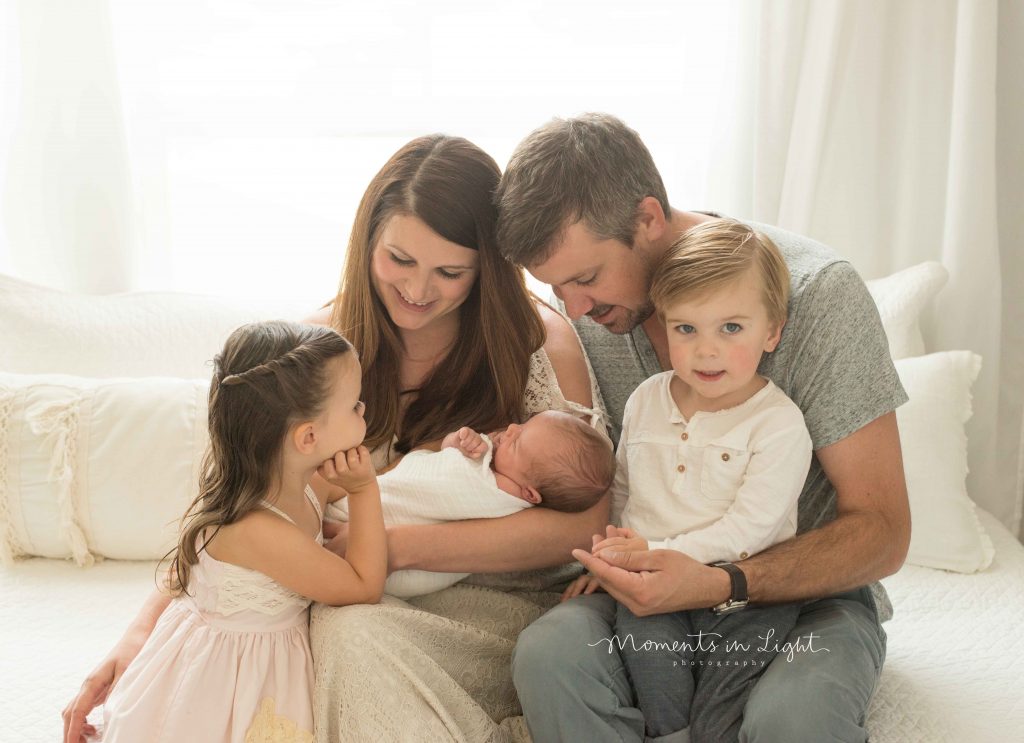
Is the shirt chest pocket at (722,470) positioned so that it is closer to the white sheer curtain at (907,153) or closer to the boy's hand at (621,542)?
the boy's hand at (621,542)

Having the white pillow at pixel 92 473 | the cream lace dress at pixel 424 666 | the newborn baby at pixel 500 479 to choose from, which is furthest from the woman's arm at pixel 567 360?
the white pillow at pixel 92 473

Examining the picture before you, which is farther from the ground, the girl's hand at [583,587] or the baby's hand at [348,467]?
the baby's hand at [348,467]

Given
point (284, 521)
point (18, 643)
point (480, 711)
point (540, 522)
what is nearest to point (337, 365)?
point (284, 521)

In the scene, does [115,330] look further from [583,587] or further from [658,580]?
[658,580]

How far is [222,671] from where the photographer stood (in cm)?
163

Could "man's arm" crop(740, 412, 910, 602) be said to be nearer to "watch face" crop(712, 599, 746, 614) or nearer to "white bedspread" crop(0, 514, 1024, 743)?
"watch face" crop(712, 599, 746, 614)

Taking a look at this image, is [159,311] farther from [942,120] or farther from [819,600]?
[942,120]

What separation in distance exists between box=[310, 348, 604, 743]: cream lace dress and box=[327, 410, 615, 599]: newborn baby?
103 millimetres

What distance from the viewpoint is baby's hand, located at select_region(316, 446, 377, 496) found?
1655mm

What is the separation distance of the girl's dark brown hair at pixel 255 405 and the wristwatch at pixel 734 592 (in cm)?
71

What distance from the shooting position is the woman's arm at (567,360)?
2.09 metres

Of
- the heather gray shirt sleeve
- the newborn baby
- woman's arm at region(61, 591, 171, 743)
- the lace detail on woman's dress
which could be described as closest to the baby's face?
the newborn baby

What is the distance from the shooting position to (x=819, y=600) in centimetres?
181

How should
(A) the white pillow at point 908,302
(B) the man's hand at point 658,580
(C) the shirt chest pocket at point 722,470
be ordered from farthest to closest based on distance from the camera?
(A) the white pillow at point 908,302
(C) the shirt chest pocket at point 722,470
(B) the man's hand at point 658,580
